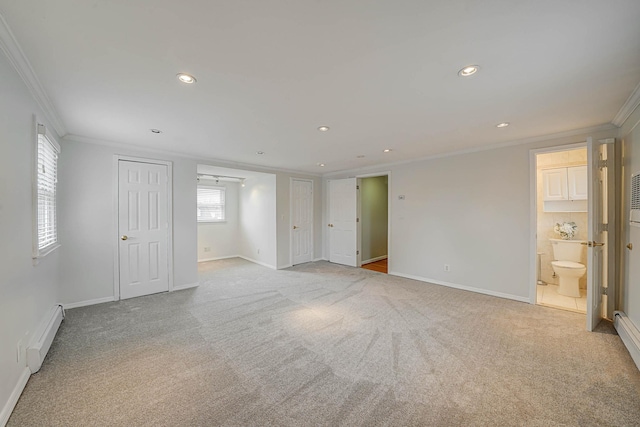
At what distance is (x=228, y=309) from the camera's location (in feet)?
11.0

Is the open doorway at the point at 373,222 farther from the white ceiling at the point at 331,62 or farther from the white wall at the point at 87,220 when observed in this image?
the white wall at the point at 87,220

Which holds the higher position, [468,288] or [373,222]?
[373,222]

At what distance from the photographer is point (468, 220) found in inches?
161

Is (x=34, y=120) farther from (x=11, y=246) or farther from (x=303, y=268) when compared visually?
(x=303, y=268)

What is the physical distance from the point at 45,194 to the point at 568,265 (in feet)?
22.9

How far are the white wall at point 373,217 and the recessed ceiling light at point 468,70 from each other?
170 inches

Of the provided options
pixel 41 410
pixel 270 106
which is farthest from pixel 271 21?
pixel 41 410

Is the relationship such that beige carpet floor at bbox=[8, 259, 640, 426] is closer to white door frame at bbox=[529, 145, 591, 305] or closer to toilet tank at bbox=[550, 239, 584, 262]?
white door frame at bbox=[529, 145, 591, 305]

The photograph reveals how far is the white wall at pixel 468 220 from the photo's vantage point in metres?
3.59

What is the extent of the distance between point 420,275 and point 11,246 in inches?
203

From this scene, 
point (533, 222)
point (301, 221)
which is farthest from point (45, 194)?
point (533, 222)

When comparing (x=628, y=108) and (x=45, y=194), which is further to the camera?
(x=45, y=194)

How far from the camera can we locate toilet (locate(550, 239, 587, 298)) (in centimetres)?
374

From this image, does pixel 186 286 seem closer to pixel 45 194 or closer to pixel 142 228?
pixel 142 228
